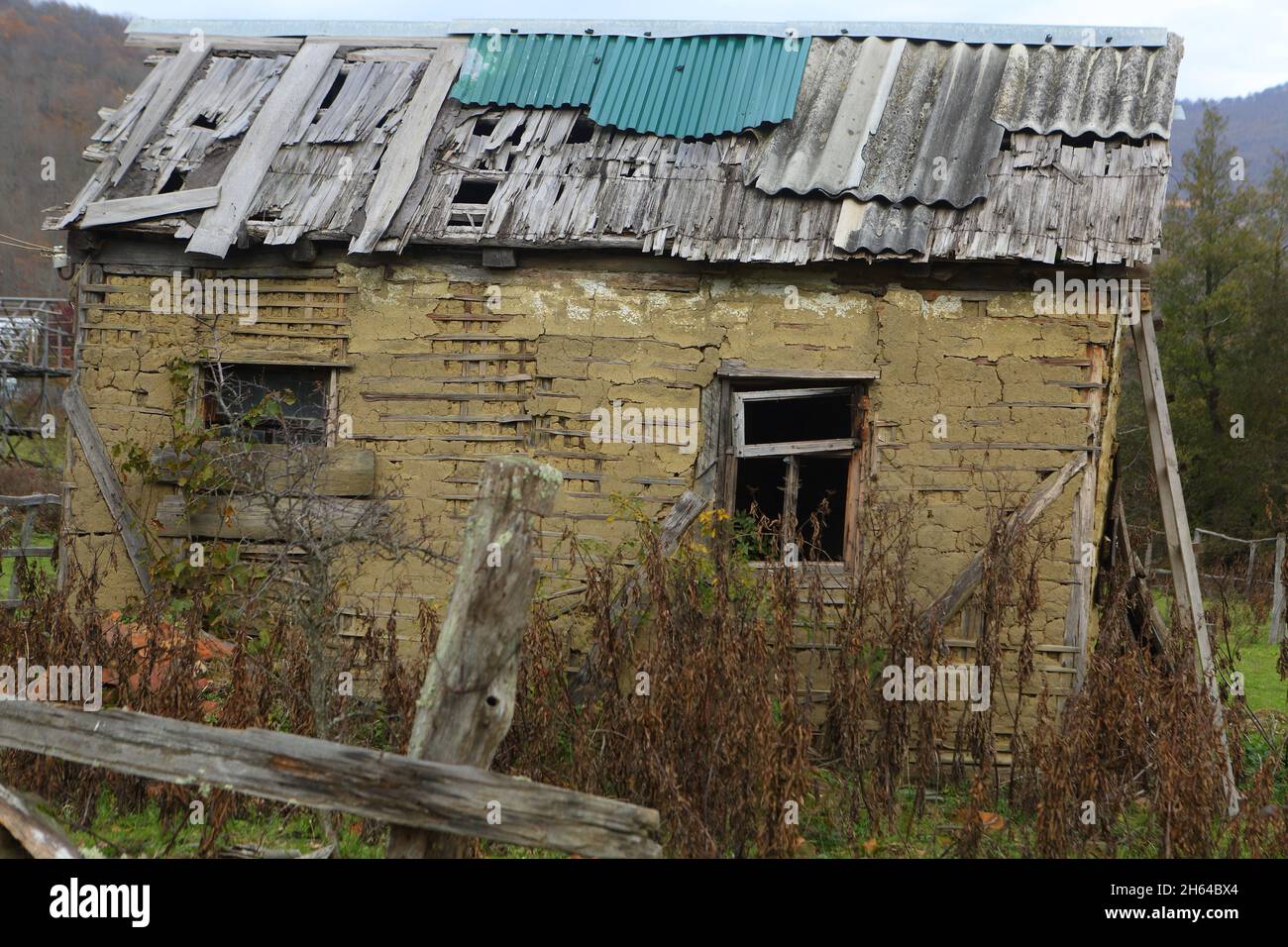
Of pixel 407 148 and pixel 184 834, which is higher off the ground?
pixel 407 148

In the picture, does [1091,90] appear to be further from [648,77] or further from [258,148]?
[258,148]

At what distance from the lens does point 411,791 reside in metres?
3.52

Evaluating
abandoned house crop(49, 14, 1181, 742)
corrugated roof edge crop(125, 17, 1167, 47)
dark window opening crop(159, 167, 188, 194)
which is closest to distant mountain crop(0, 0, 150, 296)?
corrugated roof edge crop(125, 17, 1167, 47)

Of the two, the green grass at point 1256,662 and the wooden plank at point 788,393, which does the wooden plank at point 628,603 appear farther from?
the green grass at point 1256,662

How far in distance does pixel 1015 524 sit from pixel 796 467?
1517 millimetres

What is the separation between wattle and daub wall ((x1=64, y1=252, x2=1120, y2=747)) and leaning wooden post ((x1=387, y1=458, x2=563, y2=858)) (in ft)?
11.8

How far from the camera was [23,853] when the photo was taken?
13.5ft

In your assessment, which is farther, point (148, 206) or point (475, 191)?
point (475, 191)

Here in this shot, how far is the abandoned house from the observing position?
7359 millimetres

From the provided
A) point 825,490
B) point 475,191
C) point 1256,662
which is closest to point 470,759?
point 475,191

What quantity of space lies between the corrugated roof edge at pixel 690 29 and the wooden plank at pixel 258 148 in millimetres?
440

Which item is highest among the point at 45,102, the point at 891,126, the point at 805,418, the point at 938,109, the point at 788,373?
the point at 45,102
